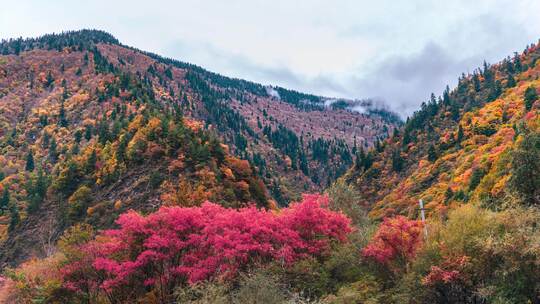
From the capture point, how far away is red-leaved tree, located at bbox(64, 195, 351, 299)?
3641 centimetres

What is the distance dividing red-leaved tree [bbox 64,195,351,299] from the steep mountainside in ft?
74.4

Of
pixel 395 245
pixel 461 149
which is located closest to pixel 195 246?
pixel 395 245

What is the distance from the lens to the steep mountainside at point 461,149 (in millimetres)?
75250

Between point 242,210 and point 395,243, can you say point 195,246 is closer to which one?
point 242,210

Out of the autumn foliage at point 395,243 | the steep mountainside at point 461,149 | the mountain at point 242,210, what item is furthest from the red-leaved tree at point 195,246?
the steep mountainside at point 461,149

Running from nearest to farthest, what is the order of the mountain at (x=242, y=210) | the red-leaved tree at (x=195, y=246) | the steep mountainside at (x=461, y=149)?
the mountain at (x=242, y=210)
the red-leaved tree at (x=195, y=246)
the steep mountainside at (x=461, y=149)

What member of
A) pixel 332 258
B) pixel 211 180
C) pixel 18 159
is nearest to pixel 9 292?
pixel 332 258

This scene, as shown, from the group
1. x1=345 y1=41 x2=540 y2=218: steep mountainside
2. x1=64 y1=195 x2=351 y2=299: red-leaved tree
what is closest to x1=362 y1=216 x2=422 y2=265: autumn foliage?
x1=64 y1=195 x2=351 y2=299: red-leaved tree

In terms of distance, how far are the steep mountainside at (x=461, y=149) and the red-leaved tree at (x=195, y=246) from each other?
892 inches

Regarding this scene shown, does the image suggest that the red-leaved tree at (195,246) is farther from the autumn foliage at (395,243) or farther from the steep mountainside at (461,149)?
the steep mountainside at (461,149)

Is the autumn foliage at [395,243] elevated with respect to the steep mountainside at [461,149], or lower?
lower

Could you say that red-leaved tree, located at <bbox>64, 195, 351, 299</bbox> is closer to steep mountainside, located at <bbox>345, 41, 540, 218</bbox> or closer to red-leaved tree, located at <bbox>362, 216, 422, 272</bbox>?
red-leaved tree, located at <bbox>362, 216, 422, 272</bbox>

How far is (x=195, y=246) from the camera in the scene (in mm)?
39781

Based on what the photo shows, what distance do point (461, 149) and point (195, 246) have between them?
99.7 metres
